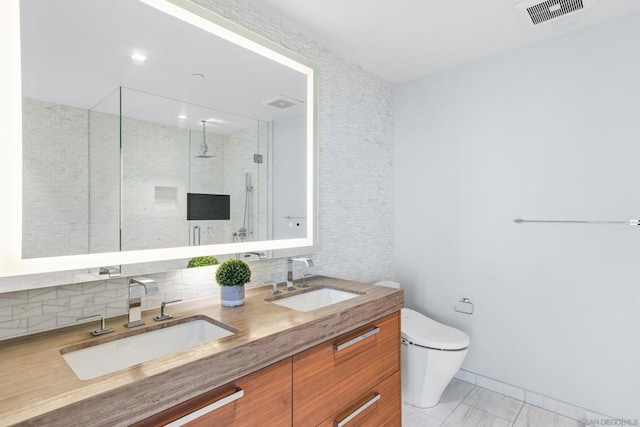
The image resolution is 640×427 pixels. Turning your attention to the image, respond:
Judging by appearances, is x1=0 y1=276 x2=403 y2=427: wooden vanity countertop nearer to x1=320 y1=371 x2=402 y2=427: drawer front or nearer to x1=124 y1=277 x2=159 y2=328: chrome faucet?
x1=124 y1=277 x2=159 y2=328: chrome faucet

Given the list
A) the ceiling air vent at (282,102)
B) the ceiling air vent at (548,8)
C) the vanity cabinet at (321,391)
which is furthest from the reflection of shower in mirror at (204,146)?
the ceiling air vent at (548,8)

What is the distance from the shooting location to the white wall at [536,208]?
196 centimetres

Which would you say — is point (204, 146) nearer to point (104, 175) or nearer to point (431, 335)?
point (104, 175)

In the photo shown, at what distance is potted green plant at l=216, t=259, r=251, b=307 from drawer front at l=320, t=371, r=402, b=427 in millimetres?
592

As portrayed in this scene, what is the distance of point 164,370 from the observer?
852 millimetres

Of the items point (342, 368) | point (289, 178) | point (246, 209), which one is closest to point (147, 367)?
point (342, 368)

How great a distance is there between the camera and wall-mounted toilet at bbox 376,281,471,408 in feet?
6.75

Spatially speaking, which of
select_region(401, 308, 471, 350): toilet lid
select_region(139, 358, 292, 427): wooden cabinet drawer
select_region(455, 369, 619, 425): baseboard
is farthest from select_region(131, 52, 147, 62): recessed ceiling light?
select_region(455, 369, 619, 425): baseboard

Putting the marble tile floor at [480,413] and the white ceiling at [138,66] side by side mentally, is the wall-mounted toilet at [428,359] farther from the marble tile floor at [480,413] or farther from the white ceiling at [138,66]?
the white ceiling at [138,66]

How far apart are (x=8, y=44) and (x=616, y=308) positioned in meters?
3.01

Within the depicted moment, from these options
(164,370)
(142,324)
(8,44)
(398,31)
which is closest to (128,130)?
(8,44)

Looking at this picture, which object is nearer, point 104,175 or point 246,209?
point 104,175

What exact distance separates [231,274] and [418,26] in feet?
5.78

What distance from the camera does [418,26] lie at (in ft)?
6.66
